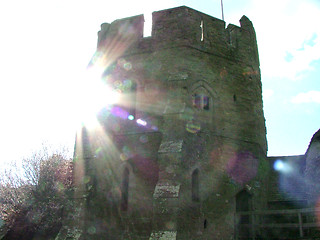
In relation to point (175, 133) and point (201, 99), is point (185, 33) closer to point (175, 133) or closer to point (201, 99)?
point (201, 99)

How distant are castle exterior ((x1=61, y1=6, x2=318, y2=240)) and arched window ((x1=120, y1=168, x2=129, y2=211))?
0.03 metres

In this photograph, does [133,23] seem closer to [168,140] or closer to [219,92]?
[219,92]

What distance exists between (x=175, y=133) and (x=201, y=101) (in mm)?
2067

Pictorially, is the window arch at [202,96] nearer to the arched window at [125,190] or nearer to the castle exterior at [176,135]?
the castle exterior at [176,135]

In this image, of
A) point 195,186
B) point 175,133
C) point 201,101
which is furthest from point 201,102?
point 195,186

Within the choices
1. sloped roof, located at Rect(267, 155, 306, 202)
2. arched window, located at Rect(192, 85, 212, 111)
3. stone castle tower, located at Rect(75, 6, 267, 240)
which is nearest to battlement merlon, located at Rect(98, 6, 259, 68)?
stone castle tower, located at Rect(75, 6, 267, 240)

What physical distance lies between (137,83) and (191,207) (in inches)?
199

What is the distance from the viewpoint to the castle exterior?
10.7 meters

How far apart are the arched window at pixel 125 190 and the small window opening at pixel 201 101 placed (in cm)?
344

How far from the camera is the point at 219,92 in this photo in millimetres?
12578

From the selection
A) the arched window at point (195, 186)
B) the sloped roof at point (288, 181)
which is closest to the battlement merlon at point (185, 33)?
the sloped roof at point (288, 181)

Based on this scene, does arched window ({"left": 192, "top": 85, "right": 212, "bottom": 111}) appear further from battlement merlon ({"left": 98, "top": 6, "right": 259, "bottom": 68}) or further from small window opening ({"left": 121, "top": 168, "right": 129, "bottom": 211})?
small window opening ({"left": 121, "top": 168, "right": 129, "bottom": 211})

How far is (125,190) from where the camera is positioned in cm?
1147

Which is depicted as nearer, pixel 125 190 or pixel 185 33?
pixel 125 190
